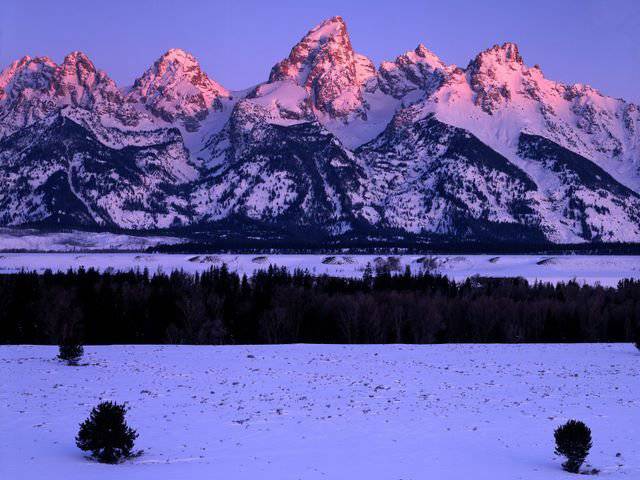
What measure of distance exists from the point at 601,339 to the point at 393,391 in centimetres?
8273

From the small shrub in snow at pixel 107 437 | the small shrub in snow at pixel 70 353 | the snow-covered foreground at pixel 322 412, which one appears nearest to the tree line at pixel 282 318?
the snow-covered foreground at pixel 322 412

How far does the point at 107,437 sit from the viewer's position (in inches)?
1163

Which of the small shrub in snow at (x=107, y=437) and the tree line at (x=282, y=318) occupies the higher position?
the small shrub in snow at (x=107, y=437)

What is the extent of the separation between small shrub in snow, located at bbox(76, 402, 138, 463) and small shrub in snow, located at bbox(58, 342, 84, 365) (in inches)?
888

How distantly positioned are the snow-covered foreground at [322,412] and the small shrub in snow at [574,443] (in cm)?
78

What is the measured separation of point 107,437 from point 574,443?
58.3 ft

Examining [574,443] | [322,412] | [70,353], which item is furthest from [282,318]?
[574,443]

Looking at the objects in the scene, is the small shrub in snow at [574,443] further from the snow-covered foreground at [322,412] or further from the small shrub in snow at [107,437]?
the small shrub in snow at [107,437]

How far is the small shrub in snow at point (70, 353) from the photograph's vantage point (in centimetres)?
5166

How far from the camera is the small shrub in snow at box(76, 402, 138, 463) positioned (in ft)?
97.0

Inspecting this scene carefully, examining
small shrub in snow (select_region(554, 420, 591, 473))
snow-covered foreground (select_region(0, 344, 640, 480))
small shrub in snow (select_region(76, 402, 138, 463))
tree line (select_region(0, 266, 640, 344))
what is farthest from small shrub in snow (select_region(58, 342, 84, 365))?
tree line (select_region(0, 266, 640, 344))

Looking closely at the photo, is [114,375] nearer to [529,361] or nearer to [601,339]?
[529,361]

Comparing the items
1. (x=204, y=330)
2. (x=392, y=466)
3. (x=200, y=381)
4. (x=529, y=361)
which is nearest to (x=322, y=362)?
(x=200, y=381)

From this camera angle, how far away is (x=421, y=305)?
122 meters
